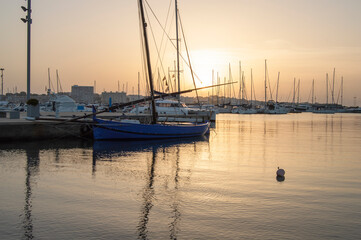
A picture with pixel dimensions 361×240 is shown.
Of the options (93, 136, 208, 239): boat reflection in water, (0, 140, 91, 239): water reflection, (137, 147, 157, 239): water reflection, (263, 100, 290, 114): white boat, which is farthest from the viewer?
(263, 100, 290, 114): white boat

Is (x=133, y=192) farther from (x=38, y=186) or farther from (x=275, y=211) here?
(x=275, y=211)

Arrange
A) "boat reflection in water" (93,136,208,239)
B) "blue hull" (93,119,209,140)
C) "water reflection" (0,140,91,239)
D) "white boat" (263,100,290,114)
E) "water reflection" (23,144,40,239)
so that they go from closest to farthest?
"water reflection" (23,144,40,239), "water reflection" (0,140,91,239), "boat reflection in water" (93,136,208,239), "blue hull" (93,119,209,140), "white boat" (263,100,290,114)

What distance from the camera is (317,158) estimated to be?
79.0ft

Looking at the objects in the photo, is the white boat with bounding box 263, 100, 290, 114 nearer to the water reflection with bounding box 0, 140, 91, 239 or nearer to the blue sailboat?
the blue sailboat

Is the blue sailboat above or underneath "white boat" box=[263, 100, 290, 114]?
underneath

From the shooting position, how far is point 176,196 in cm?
1357

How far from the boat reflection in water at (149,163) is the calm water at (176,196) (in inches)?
1.5

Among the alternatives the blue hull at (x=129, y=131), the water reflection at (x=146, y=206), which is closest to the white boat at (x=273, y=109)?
the blue hull at (x=129, y=131)

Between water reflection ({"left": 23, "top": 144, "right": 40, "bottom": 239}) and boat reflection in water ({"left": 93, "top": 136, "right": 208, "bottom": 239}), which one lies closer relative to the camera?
water reflection ({"left": 23, "top": 144, "right": 40, "bottom": 239})

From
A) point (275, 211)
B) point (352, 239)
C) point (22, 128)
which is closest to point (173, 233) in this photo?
point (275, 211)

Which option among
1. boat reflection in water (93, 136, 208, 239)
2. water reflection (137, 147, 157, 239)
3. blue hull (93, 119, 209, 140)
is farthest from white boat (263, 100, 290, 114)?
water reflection (137, 147, 157, 239)

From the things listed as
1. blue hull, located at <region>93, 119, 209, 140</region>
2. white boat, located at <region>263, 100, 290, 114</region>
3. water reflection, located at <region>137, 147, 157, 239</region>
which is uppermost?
white boat, located at <region>263, 100, 290, 114</region>

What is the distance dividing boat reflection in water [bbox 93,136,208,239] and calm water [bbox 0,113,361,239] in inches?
1.5

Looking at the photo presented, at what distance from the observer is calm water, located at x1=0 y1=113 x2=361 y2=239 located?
10008 millimetres
